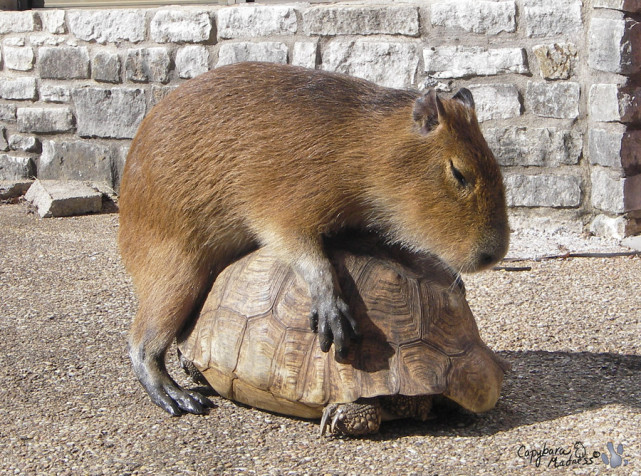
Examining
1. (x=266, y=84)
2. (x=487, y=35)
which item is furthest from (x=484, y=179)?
(x=487, y=35)

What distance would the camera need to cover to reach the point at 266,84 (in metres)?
3.87

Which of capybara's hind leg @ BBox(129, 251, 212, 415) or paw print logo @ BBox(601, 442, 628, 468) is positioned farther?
capybara's hind leg @ BBox(129, 251, 212, 415)

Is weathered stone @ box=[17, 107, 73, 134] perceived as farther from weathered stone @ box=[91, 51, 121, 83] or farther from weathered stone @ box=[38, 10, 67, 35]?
weathered stone @ box=[38, 10, 67, 35]

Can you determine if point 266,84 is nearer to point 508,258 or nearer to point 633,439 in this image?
point 633,439

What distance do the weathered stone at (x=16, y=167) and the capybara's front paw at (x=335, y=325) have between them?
5748mm

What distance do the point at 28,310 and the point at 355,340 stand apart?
2588 mm

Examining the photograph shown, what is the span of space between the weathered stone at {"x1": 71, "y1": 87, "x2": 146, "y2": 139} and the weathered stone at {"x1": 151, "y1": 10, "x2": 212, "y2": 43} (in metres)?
0.56

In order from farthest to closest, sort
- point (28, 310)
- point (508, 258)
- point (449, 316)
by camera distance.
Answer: point (508, 258), point (28, 310), point (449, 316)

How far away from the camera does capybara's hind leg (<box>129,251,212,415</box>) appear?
3.76 meters

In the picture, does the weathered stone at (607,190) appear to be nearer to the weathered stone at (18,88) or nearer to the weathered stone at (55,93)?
the weathered stone at (55,93)

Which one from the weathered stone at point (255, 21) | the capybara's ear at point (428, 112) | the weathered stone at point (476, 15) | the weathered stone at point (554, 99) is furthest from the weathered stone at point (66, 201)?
the capybara's ear at point (428, 112)

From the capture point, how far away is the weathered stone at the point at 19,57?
8000 mm

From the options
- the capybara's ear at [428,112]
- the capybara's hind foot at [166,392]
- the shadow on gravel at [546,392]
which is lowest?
the capybara's hind foot at [166,392]

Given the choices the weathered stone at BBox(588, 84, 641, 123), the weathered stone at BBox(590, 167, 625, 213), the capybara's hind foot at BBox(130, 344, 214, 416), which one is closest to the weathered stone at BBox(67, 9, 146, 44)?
the weathered stone at BBox(588, 84, 641, 123)
